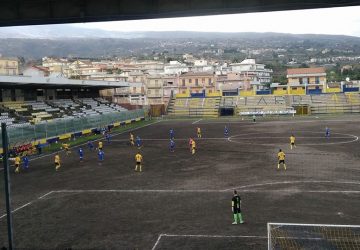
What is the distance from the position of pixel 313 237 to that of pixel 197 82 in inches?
3604

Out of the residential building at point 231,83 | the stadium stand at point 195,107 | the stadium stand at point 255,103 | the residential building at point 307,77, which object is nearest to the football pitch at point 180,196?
the stadium stand at point 255,103

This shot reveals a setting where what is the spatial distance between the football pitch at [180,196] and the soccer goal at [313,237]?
1.99 ft

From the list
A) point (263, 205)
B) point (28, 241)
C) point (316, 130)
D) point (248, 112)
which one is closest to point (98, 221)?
point (28, 241)

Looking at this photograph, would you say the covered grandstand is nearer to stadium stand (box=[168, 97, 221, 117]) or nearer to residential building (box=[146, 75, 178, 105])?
stadium stand (box=[168, 97, 221, 117])

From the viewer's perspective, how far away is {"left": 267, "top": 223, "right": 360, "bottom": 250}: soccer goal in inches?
565

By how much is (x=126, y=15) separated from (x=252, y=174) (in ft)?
49.6

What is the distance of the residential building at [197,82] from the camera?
104562mm

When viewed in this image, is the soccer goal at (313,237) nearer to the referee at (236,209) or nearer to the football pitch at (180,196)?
the football pitch at (180,196)

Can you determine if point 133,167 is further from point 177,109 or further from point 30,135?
point 177,109

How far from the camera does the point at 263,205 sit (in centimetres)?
1967

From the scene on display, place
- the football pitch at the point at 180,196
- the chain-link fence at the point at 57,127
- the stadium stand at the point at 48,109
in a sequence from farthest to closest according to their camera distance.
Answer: the stadium stand at the point at 48,109 → the chain-link fence at the point at 57,127 → the football pitch at the point at 180,196

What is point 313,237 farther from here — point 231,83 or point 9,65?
point 231,83

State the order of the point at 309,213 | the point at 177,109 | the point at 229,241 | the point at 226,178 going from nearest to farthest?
the point at 229,241 → the point at 309,213 → the point at 226,178 → the point at 177,109

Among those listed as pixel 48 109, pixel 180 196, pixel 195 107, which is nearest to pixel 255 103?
pixel 195 107
